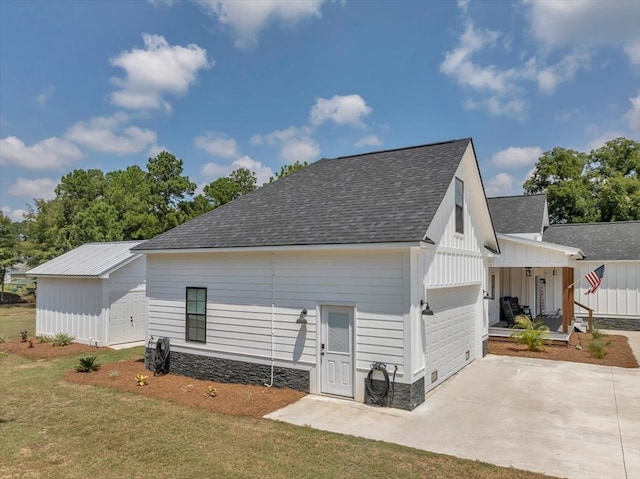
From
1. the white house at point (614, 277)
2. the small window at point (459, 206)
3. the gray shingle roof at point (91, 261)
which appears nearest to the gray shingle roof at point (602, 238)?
the white house at point (614, 277)

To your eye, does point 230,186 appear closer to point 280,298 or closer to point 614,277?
point 614,277

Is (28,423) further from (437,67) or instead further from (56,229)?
(56,229)

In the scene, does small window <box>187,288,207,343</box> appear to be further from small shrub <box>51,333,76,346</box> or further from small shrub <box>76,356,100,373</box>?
small shrub <box>51,333,76,346</box>

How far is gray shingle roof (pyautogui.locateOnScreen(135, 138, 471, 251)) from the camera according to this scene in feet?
29.5

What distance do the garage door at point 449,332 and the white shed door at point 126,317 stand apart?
1219cm

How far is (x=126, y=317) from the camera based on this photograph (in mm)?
16578

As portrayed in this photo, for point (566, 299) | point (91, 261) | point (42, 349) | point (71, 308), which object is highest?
point (91, 261)

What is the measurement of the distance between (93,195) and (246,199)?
30374 millimetres

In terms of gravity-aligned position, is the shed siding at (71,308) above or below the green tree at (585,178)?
below

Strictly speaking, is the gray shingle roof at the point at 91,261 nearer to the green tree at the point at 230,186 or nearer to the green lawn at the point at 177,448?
the green lawn at the point at 177,448

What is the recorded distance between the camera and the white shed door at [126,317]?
16078mm

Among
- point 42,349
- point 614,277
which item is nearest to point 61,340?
point 42,349

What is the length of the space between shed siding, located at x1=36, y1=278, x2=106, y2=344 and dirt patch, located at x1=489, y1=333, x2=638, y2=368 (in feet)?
48.7

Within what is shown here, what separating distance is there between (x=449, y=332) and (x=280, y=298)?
4736 millimetres
